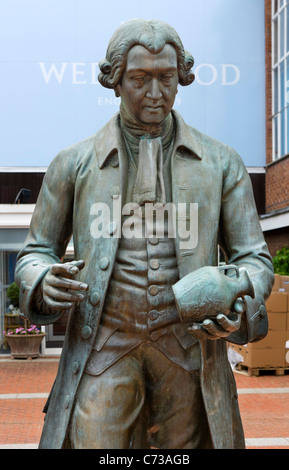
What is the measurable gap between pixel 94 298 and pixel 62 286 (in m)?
0.24

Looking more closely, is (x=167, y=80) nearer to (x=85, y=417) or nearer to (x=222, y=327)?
(x=222, y=327)

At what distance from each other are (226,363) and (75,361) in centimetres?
62

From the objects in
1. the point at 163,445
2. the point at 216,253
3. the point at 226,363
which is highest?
the point at 216,253

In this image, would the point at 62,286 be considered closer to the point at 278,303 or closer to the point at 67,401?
the point at 67,401

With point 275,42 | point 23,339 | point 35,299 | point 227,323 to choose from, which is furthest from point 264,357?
point 227,323

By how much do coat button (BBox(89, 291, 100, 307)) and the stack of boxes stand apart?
8725 mm

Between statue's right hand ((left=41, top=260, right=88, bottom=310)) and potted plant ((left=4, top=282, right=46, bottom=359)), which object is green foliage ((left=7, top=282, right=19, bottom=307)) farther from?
statue's right hand ((left=41, top=260, right=88, bottom=310))

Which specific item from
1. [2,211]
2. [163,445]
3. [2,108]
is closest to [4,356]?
[2,211]

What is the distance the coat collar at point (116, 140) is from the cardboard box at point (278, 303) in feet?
28.3

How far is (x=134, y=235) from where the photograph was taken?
2613mm

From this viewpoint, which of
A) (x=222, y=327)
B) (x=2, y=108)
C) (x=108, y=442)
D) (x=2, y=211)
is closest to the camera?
(x=222, y=327)

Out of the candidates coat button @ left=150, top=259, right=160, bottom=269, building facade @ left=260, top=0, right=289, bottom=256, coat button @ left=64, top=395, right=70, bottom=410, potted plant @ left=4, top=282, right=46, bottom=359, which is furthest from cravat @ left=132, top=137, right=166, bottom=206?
building facade @ left=260, top=0, right=289, bottom=256

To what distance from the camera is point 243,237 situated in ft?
8.83

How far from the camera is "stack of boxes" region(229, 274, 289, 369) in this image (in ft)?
36.3
